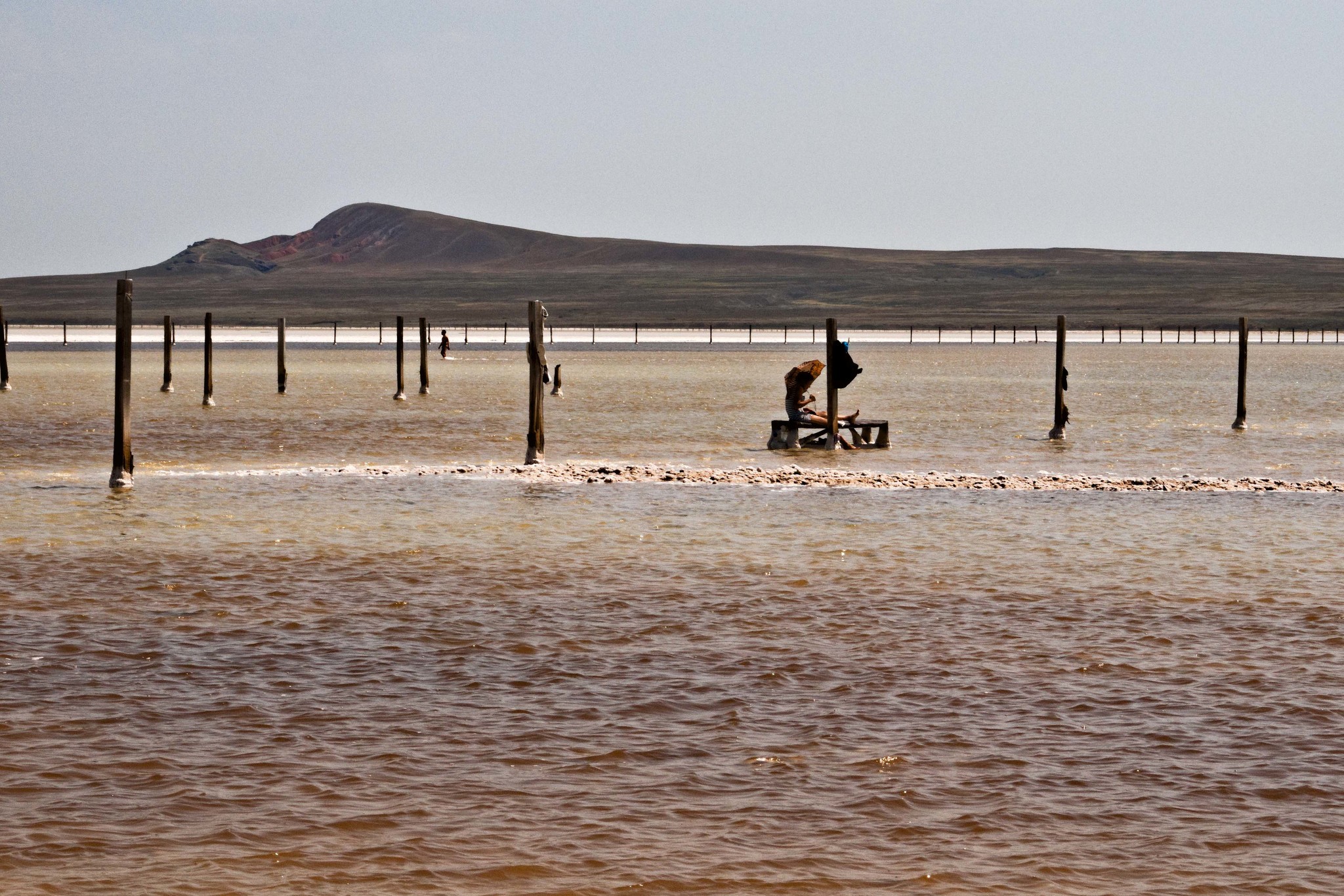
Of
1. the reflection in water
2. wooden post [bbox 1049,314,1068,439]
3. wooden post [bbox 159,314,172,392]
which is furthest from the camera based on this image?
wooden post [bbox 159,314,172,392]

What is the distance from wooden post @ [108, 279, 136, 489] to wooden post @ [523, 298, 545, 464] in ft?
18.7

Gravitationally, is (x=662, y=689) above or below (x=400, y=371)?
below

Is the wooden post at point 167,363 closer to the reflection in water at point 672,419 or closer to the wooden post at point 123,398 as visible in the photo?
the reflection in water at point 672,419

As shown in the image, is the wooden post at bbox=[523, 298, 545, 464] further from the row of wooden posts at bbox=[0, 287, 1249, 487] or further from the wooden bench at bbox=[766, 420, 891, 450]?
the wooden bench at bbox=[766, 420, 891, 450]

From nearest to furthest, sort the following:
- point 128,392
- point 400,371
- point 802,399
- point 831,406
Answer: point 128,392, point 831,406, point 802,399, point 400,371

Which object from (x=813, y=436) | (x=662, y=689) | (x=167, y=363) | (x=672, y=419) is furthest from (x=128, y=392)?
(x=167, y=363)

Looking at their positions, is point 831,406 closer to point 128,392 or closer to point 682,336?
point 128,392

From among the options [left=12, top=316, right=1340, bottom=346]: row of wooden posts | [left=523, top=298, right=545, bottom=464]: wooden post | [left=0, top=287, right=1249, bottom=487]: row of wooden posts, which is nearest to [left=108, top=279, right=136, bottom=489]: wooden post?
[left=0, top=287, right=1249, bottom=487]: row of wooden posts

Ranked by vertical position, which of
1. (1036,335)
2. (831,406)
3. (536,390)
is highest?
(1036,335)

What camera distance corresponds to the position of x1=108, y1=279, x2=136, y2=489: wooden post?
21844 mm

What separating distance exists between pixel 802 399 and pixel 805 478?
6865 millimetres

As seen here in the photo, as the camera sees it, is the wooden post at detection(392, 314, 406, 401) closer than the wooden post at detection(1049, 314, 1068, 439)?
No

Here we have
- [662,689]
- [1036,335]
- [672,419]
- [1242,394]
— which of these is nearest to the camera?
[662,689]

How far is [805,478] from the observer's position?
23.9 m
